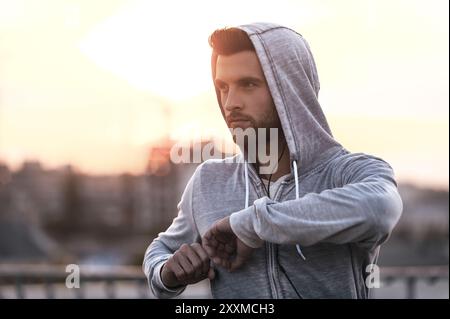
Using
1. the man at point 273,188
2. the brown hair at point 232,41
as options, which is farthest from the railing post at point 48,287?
the brown hair at point 232,41

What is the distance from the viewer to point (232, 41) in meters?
2.64

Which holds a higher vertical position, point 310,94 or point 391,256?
point 310,94

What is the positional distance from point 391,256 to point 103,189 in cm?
2976

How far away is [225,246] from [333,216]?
0.36 m

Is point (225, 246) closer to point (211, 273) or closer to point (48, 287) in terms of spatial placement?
point (211, 273)

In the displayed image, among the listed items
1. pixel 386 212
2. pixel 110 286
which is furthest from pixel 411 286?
pixel 386 212

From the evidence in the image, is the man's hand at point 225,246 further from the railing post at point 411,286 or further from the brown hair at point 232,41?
the railing post at point 411,286

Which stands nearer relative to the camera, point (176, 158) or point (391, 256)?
point (176, 158)

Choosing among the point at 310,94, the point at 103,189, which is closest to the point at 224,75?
the point at 310,94

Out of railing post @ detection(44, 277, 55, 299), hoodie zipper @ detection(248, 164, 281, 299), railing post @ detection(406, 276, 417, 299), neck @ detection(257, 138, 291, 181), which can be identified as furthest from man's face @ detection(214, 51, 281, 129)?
railing post @ detection(44, 277, 55, 299)

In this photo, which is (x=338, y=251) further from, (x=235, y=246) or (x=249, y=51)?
(x=249, y=51)

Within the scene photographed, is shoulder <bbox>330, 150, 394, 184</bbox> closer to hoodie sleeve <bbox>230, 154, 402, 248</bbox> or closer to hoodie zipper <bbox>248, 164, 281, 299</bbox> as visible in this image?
hoodie sleeve <bbox>230, 154, 402, 248</bbox>

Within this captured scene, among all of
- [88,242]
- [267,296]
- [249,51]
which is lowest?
[88,242]

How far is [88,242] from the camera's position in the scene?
300ft
